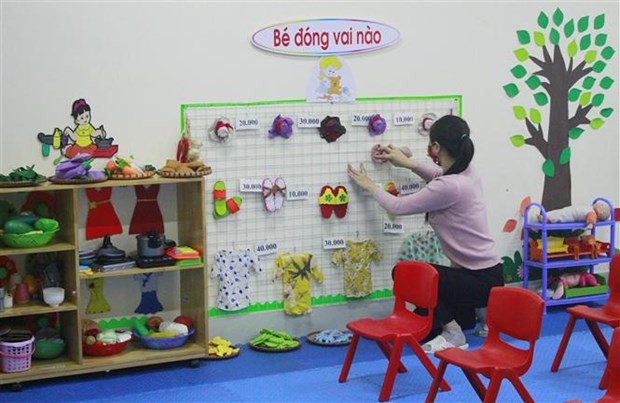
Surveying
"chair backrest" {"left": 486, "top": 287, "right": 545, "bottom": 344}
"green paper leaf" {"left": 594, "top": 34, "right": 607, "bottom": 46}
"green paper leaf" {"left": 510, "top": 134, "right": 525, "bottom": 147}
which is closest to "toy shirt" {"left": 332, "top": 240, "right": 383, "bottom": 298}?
"green paper leaf" {"left": 510, "top": 134, "right": 525, "bottom": 147}

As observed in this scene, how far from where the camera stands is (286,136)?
17.8 ft

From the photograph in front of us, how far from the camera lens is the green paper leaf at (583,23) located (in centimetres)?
636

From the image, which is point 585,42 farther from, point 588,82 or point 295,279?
point 295,279

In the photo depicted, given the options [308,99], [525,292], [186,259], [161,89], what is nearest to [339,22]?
[308,99]

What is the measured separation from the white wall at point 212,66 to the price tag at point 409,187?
57cm

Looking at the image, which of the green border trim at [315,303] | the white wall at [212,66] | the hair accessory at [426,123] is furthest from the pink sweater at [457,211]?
the white wall at [212,66]

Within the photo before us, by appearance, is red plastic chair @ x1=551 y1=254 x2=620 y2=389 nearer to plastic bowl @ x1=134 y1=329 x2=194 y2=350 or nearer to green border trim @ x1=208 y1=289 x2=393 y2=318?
green border trim @ x1=208 y1=289 x2=393 y2=318

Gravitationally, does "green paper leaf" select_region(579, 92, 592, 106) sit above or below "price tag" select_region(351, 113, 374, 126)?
above

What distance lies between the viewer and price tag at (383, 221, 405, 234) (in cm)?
577

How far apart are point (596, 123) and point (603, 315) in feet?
6.89

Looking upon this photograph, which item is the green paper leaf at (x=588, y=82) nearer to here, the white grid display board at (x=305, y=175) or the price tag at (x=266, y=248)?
the white grid display board at (x=305, y=175)

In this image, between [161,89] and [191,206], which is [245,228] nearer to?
[191,206]

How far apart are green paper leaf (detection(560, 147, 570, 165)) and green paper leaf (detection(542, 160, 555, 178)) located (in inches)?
3.4

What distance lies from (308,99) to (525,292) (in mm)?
2018
